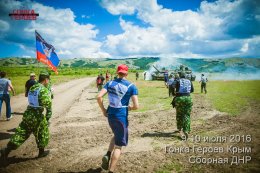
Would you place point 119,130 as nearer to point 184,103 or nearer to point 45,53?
point 184,103

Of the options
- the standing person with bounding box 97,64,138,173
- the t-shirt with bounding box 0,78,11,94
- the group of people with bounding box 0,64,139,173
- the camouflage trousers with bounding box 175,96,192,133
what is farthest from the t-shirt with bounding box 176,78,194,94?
the t-shirt with bounding box 0,78,11,94

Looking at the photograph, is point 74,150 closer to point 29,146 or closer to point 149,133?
point 29,146

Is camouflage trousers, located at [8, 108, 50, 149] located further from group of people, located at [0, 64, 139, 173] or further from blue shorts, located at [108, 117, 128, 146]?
blue shorts, located at [108, 117, 128, 146]

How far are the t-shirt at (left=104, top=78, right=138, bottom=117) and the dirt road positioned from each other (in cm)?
166

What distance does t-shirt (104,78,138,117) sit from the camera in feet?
15.3

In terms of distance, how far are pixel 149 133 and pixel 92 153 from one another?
9.03 ft

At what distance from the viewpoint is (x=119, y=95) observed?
4656mm

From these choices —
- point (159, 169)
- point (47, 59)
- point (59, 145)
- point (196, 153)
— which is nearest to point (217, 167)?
point (196, 153)

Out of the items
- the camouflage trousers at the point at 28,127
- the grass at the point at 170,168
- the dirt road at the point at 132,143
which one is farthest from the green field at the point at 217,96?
the camouflage trousers at the point at 28,127

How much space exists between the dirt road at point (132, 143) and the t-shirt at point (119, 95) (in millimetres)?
1661

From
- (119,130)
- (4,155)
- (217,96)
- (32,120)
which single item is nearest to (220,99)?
(217,96)

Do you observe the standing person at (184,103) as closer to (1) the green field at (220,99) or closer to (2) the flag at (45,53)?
(1) the green field at (220,99)

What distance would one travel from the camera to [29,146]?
6.98 m

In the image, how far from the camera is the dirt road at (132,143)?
5.60 m
